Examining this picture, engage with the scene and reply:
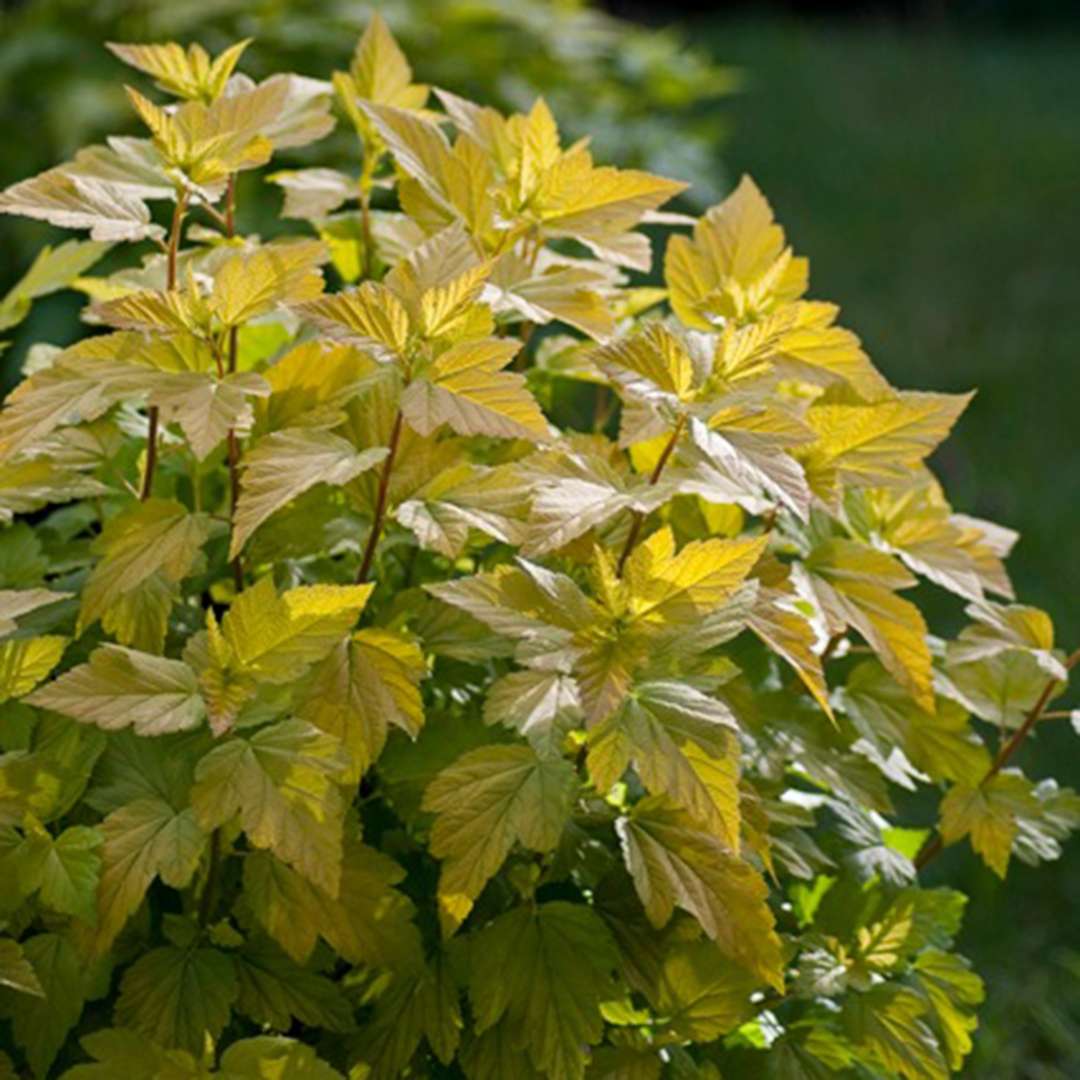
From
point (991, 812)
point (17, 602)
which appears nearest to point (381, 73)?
point (17, 602)

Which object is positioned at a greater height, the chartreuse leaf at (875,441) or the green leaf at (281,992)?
the chartreuse leaf at (875,441)

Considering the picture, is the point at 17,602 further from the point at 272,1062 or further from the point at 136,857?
the point at 272,1062

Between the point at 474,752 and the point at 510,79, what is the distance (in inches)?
132

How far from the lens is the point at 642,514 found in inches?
57.6

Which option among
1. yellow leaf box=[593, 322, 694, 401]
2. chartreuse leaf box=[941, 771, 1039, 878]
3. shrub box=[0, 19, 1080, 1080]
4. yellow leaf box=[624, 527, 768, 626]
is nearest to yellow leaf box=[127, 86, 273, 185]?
shrub box=[0, 19, 1080, 1080]

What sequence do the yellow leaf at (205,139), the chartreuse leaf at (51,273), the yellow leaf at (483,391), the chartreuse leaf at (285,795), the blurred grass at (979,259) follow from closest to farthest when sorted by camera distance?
the chartreuse leaf at (285,795), the yellow leaf at (483,391), the yellow leaf at (205,139), the chartreuse leaf at (51,273), the blurred grass at (979,259)

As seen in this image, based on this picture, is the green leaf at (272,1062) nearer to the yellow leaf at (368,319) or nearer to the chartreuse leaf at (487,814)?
the chartreuse leaf at (487,814)

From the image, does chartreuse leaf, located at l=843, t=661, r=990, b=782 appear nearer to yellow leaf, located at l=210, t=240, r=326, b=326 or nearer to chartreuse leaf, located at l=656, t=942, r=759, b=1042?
chartreuse leaf, located at l=656, t=942, r=759, b=1042

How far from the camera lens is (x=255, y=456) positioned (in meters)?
1.34

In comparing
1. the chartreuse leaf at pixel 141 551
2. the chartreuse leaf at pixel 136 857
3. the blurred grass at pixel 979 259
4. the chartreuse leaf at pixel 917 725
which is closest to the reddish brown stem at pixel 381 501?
the chartreuse leaf at pixel 141 551

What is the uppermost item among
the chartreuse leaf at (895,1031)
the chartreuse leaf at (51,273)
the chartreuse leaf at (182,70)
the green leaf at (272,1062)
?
the chartreuse leaf at (182,70)

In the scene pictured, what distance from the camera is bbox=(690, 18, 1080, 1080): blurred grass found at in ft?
11.1

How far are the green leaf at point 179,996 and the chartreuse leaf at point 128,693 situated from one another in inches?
7.6

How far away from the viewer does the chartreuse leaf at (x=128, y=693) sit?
1.26 metres
